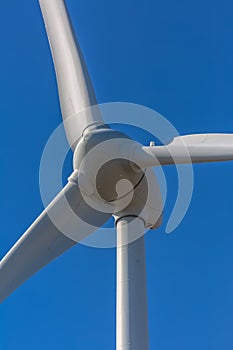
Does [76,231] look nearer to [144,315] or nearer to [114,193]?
[114,193]

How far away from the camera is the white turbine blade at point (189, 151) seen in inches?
438

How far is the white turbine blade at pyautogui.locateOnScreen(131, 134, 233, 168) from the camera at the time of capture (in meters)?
11.1

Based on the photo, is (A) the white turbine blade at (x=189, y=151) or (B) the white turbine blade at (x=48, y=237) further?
(B) the white turbine blade at (x=48, y=237)

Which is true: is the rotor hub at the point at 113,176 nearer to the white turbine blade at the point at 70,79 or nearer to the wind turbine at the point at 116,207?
the wind turbine at the point at 116,207

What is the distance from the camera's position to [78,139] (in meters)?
12.9

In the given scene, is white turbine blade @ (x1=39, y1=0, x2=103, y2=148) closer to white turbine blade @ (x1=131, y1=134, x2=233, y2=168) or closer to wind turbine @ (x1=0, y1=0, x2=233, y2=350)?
wind turbine @ (x1=0, y1=0, x2=233, y2=350)

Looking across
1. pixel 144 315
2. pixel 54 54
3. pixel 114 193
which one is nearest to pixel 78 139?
pixel 114 193

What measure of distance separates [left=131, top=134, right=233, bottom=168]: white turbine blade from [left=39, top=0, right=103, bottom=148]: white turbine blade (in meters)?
1.73

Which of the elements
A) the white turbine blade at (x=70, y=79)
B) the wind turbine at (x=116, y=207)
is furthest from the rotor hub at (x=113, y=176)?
the white turbine blade at (x=70, y=79)

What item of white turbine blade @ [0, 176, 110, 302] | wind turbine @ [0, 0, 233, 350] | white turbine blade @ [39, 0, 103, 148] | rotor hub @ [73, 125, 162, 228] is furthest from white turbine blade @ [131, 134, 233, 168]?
white turbine blade @ [39, 0, 103, 148]

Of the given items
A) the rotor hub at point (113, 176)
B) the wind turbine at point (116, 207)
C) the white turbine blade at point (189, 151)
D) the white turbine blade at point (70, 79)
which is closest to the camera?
the white turbine blade at point (189, 151)

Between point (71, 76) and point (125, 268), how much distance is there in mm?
5256

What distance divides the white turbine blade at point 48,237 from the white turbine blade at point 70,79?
1.81 meters

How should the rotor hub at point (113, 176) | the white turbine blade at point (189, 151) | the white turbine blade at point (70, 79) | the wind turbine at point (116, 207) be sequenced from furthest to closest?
the white turbine blade at point (70, 79) → the rotor hub at point (113, 176) → the wind turbine at point (116, 207) → the white turbine blade at point (189, 151)
